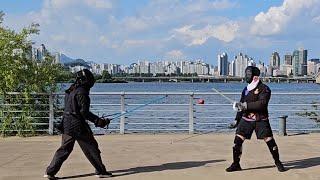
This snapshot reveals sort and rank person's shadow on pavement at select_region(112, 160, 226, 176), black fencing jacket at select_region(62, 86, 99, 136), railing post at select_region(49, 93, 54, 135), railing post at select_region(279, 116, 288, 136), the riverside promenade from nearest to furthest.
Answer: black fencing jacket at select_region(62, 86, 99, 136) → the riverside promenade → person's shadow on pavement at select_region(112, 160, 226, 176) → railing post at select_region(279, 116, 288, 136) → railing post at select_region(49, 93, 54, 135)

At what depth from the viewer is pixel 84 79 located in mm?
8492

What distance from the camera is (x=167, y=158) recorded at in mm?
10562

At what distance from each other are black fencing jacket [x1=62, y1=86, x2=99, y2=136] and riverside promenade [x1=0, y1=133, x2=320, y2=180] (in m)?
0.78

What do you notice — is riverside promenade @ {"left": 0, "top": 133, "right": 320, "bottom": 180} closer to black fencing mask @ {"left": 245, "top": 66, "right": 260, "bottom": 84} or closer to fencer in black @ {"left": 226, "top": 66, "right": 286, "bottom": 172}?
fencer in black @ {"left": 226, "top": 66, "right": 286, "bottom": 172}

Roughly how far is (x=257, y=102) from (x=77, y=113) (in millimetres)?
2815

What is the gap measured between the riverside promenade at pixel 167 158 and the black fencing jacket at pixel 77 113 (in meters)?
0.78

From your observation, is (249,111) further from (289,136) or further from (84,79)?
(289,136)

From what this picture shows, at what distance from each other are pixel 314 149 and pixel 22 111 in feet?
23.6

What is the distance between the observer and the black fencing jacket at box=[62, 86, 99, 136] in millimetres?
8383

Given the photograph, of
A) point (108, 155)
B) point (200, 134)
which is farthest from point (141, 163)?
point (200, 134)

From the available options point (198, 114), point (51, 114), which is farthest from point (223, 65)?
point (51, 114)

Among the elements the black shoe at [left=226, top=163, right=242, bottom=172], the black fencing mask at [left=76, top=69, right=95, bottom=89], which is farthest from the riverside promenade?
the black fencing mask at [left=76, top=69, right=95, bottom=89]

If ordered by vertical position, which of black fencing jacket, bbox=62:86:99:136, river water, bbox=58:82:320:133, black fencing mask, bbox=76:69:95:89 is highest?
black fencing mask, bbox=76:69:95:89

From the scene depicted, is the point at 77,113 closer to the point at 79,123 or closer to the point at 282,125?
the point at 79,123
